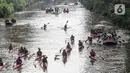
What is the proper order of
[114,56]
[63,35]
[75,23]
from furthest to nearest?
[75,23], [63,35], [114,56]

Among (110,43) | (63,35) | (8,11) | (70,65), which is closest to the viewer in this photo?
(70,65)

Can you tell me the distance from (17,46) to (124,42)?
20875 millimetres

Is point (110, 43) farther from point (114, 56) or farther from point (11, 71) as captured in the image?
point (11, 71)

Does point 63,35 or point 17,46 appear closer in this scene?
point 17,46

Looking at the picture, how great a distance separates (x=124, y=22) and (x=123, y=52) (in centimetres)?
2668

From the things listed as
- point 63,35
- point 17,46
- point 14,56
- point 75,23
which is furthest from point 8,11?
point 14,56

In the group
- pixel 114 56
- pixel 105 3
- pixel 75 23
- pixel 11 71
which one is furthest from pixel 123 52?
pixel 105 3

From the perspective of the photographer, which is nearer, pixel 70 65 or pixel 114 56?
pixel 70 65

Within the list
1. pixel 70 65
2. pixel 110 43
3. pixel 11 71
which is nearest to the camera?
pixel 11 71

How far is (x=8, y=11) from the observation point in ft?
395

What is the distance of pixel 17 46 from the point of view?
63719 mm

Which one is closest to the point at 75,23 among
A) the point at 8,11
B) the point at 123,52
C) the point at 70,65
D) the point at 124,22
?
→ the point at 124,22

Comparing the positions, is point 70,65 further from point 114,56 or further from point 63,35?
point 63,35

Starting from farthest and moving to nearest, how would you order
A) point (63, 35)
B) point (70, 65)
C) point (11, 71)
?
point (63, 35)
point (70, 65)
point (11, 71)
